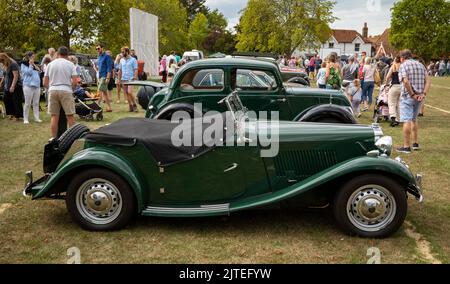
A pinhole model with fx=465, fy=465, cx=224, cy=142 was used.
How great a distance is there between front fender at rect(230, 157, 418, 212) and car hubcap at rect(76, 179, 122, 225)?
45.8 inches

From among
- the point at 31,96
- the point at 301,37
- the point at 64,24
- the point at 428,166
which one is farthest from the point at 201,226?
the point at 301,37

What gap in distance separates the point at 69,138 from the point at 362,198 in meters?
3.25

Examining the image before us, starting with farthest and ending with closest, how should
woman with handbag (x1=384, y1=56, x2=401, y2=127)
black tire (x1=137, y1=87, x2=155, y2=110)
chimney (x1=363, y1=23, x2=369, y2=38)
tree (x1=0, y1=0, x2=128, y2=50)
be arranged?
1. chimney (x1=363, y1=23, x2=369, y2=38)
2. tree (x1=0, y1=0, x2=128, y2=50)
3. woman with handbag (x1=384, y1=56, x2=401, y2=127)
4. black tire (x1=137, y1=87, x2=155, y2=110)

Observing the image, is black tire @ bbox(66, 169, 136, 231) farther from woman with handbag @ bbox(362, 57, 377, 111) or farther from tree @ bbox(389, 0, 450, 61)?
tree @ bbox(389, 0, 450, 61)

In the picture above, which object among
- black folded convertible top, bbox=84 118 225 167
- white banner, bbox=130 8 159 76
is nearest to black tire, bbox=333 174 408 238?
black folded convertible top, bbox=84 118 225 167

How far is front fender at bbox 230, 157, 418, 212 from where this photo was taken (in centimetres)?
436

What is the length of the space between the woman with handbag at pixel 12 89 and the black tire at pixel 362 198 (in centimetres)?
952

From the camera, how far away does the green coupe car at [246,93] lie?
8.13m

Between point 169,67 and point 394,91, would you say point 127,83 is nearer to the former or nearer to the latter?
point 394,91

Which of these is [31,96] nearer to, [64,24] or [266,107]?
[266,107]

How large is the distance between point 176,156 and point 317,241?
5.22 ft

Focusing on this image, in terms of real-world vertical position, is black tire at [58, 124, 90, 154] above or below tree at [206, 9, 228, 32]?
below

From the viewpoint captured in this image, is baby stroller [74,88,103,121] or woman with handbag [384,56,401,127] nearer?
woman with handbag [384,56,401,127]

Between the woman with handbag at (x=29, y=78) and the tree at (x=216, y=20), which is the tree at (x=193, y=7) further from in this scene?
the woman with handbag at (x=29, y=78)
